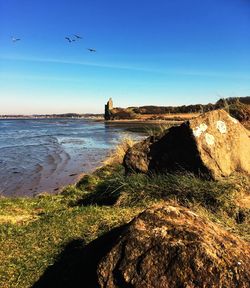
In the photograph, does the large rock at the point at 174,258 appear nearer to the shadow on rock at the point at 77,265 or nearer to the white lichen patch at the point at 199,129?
the shadow on rock at the point at 77,265

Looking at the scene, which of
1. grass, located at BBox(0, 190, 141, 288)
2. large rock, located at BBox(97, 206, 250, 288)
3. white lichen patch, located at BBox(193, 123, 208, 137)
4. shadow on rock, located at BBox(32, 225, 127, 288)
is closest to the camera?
large rock, located at BBox(97, 206, 250, 288)

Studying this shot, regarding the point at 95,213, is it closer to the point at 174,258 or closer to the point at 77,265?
the point at 77,265

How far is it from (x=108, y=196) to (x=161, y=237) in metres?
4.10

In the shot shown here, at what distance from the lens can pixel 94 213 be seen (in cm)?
706

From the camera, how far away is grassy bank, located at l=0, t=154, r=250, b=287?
5465 millimetres

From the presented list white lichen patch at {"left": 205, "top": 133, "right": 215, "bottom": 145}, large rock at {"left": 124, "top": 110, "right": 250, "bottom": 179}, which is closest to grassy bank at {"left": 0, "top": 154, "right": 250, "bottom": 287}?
large rock at {"left": 124, "top": 110, "right": 250, "bottom": 179}

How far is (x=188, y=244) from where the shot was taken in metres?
3.86

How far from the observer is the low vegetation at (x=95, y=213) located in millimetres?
5465

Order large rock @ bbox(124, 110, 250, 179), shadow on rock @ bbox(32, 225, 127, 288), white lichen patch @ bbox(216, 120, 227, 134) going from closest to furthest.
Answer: shadow on rock @ bbox(32, 225, 127, 288) → large rock @ bbox(124, 110, 250, 179) → white lichen patch @ bbox(216, 120, 227, 134)

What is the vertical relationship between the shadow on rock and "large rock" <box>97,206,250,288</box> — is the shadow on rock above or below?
below

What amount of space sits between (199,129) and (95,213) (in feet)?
8.72

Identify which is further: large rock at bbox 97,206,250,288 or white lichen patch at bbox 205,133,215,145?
white lichen patch at bbox 205,133,215,145

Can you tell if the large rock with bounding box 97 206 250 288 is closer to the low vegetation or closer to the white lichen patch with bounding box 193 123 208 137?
the low vegetation

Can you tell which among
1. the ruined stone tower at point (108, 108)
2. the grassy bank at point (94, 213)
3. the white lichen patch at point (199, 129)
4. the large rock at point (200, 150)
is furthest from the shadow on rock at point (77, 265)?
the ruined stone tower at point (108, 108)
